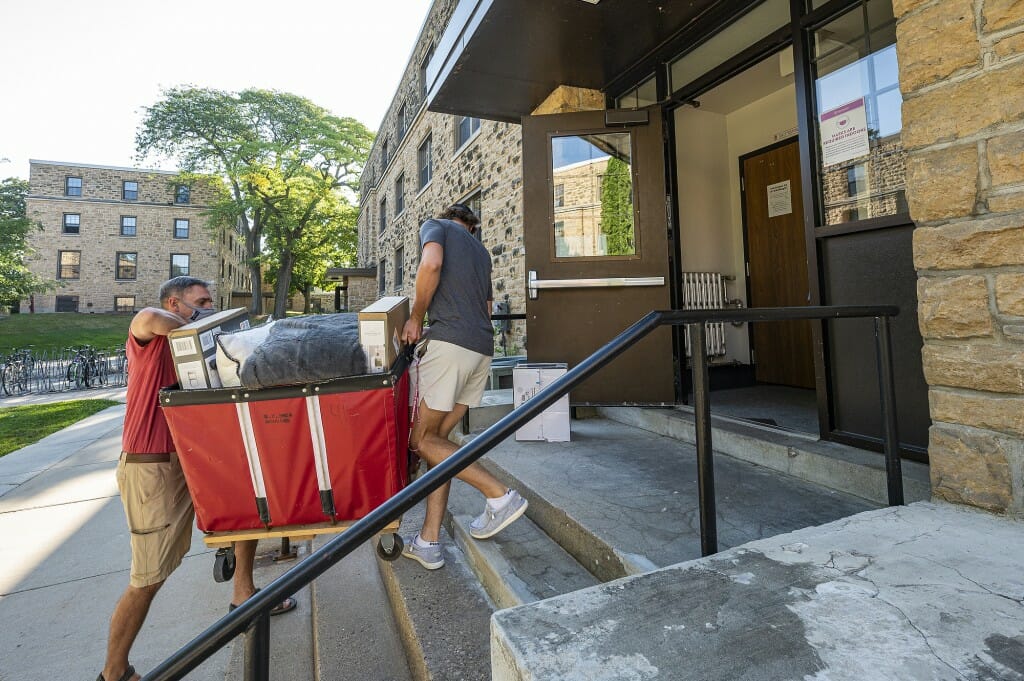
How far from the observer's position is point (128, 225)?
34031 mm

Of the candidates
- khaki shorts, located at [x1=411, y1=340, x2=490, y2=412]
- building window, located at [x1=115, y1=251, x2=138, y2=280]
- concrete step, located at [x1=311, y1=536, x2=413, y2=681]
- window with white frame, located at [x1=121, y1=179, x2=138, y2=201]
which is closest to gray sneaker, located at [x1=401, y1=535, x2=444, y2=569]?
concrete step, located at [x1=311, y1=536, x2=413, y2=681]

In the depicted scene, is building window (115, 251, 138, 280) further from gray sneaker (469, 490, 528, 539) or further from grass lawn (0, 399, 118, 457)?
gray sneaker (469, 490, 528, 539)

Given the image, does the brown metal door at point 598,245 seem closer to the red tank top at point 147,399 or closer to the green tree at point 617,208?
the green tree at point 617,208

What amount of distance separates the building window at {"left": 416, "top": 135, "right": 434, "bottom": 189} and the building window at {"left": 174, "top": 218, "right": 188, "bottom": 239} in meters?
30.6

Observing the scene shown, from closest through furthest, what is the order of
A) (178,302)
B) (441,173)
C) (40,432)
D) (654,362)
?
(178,302) < (654,362) < (40,432) < (441,173)

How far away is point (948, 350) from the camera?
1.79 m

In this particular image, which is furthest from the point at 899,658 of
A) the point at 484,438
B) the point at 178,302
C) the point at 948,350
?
the point at 178,302

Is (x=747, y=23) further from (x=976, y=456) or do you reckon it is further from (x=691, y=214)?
(x=976, y=456)

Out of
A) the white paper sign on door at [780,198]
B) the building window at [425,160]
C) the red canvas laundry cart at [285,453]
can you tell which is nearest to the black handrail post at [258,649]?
the red canvas laundry cart at [285,453]

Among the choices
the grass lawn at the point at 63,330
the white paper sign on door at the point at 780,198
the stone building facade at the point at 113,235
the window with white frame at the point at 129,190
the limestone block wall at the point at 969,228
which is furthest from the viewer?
the window with white frame at the point at 129,190

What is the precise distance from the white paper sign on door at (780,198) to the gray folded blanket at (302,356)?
16.5ft

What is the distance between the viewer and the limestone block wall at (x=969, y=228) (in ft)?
5.27

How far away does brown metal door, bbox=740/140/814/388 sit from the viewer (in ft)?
16.8

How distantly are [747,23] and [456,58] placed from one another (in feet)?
7.38
